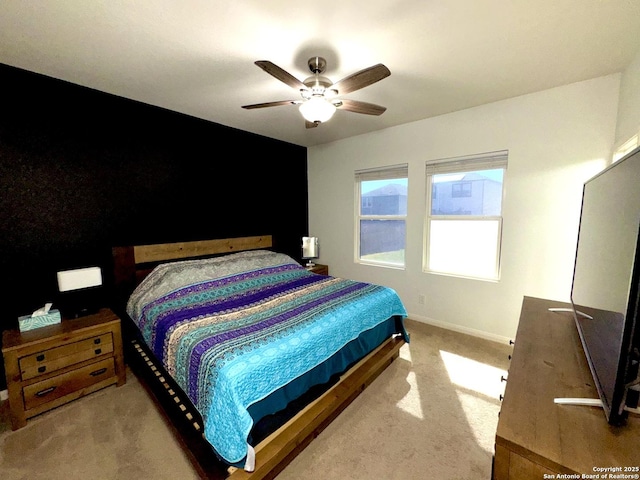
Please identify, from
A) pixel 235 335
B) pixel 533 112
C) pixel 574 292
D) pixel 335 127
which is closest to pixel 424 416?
pixel 574 292

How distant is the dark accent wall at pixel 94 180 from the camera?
6.77ft

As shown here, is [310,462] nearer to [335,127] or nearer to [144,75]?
[144,75]

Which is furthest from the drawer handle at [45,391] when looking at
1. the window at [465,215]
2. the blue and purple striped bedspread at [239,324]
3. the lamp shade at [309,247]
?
the window at [465,215]

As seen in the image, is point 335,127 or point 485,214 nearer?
point 485,214

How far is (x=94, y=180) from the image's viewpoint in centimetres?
241

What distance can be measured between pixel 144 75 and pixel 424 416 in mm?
3344

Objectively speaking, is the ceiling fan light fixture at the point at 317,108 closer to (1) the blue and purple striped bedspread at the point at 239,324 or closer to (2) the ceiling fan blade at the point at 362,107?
(2) the ceiling fan blade at the point at 362,107

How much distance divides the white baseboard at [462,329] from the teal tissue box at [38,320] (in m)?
3.61

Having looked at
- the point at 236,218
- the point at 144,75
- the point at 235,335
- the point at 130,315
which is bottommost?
the point at 130,315

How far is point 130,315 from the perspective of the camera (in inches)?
96.8

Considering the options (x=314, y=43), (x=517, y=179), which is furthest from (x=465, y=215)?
(x=314, y=43)

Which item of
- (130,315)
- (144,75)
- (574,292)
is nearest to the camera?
(574,292)

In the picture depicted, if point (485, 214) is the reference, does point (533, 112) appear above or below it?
above

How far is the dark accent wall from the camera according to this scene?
2.06 metres
